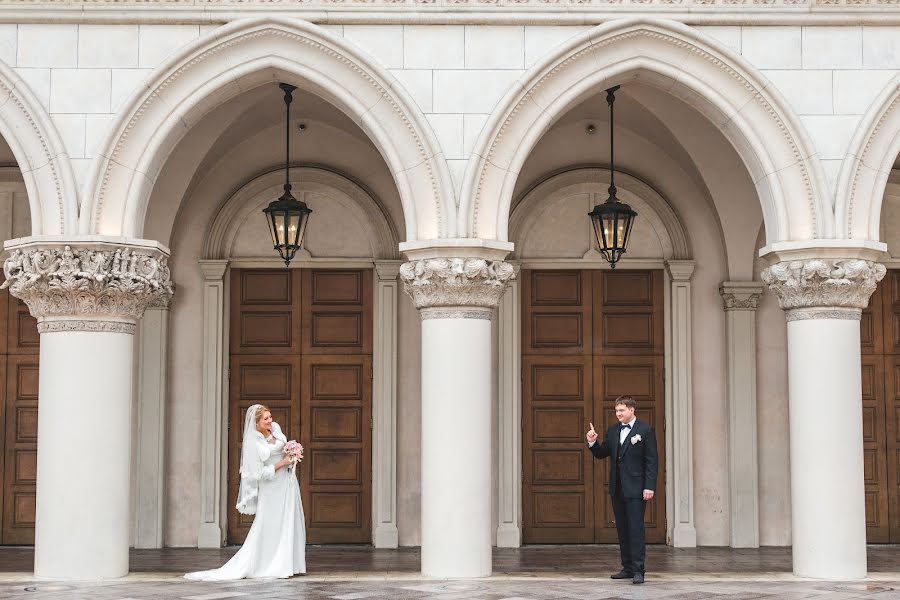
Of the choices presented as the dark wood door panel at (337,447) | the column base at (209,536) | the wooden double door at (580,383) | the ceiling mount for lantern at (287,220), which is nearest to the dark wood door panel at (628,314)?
the wooden double door at (580,383)

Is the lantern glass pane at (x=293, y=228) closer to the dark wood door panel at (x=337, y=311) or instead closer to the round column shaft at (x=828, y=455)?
the dark wood door panel at (x=337, y=311)

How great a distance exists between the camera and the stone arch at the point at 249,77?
10492mm

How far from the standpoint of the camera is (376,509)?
1327 centimetres

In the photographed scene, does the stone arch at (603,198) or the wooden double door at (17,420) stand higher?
the stone arch at (603,198)

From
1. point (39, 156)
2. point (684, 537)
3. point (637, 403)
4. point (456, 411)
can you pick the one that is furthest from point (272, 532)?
point (684, 537)

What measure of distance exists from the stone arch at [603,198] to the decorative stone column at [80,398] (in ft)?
15.6

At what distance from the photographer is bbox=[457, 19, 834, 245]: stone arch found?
1054 cm

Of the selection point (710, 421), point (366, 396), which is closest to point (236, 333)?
point (366, 396)

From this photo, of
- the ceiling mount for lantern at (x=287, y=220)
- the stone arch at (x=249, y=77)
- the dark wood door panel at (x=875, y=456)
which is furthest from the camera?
the dark wood door panel at (x=875, y=456)

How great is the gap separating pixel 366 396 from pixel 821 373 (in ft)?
16.8

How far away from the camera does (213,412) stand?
1332 cm

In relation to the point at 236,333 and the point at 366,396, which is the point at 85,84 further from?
the point at 366,396

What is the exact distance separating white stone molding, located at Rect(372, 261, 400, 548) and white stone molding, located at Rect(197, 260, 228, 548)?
1.67 meters

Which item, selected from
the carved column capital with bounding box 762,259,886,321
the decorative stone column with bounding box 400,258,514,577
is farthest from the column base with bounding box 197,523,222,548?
the carved column capital with bounding box 762,259,886,321
